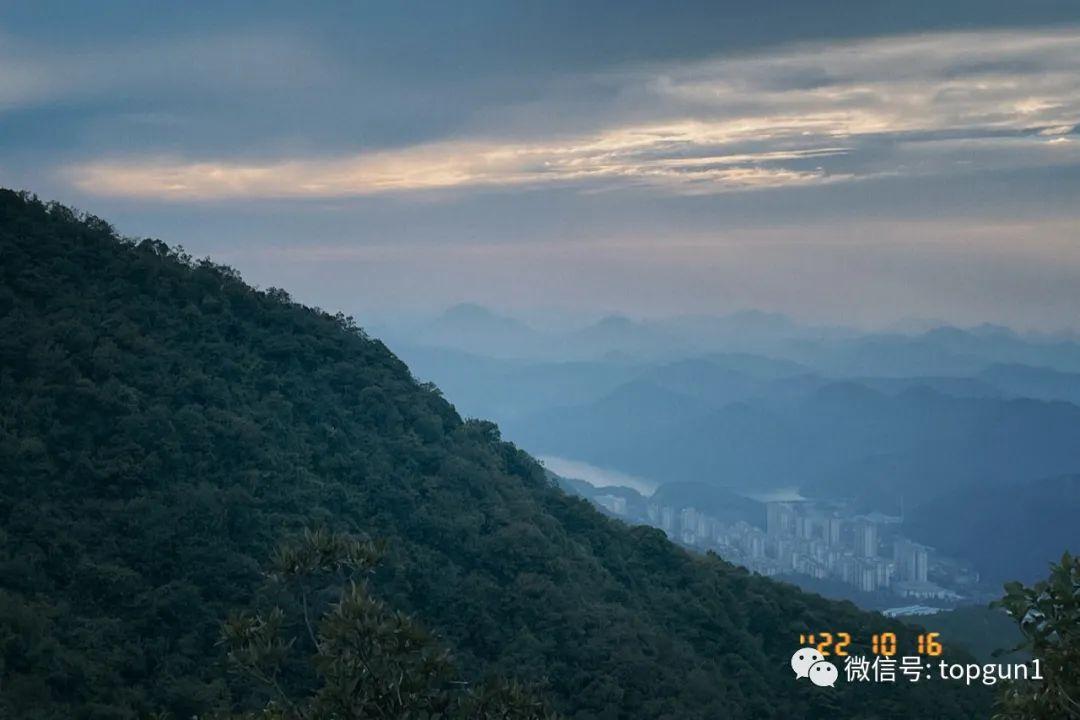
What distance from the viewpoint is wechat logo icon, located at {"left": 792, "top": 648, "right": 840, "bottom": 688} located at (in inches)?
706

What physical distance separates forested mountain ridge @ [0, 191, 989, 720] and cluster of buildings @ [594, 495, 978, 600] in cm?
3048

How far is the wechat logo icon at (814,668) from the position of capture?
17.9 metres

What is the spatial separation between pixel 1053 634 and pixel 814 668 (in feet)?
44.0

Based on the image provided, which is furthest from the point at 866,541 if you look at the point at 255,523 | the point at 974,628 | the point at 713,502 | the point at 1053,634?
the point at 1053,634

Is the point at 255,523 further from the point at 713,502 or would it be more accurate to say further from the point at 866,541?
the point at 713,502

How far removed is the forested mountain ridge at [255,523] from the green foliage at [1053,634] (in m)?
6.39

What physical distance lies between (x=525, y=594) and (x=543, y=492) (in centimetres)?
615

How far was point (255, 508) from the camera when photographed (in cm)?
1591

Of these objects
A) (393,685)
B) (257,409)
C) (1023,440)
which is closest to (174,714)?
(393,685)

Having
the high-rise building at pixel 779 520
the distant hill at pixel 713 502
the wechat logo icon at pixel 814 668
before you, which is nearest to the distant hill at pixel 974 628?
the wechat logo icon at pixel 814 668

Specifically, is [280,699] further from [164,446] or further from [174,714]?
[164,446]

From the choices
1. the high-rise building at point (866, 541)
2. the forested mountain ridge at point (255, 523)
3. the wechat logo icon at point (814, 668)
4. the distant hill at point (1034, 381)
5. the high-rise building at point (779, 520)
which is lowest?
the high-rise building at point (779, 520)

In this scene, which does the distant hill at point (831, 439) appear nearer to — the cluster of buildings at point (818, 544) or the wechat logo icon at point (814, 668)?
the cluster of buildings at point (818, 544)

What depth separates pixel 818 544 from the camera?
5994cm
